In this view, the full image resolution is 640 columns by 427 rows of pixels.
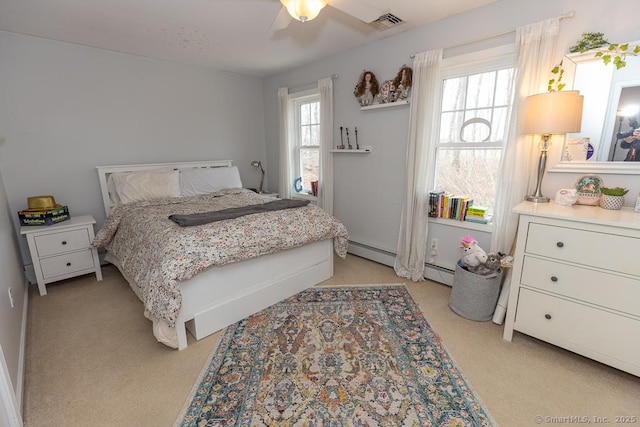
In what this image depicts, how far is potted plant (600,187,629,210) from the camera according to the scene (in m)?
1.75

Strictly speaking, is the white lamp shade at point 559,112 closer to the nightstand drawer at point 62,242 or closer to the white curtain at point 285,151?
the white curtain at point 285,151

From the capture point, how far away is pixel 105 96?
3131 millimetres

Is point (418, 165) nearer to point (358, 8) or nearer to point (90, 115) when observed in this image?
point (358, 8)

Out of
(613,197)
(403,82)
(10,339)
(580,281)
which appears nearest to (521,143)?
(613,197)

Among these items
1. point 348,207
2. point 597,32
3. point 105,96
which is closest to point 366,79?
point 348,207

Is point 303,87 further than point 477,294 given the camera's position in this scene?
Yes

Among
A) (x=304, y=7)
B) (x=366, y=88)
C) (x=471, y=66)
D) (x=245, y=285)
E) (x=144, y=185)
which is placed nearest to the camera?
(x=304, y=7)

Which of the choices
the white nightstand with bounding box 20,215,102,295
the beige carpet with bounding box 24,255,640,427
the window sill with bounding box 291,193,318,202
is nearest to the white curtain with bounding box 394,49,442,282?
the beige carpet with bounding box 24,255,640,427

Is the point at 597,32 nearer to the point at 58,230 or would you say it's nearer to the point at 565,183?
the point at 565,183

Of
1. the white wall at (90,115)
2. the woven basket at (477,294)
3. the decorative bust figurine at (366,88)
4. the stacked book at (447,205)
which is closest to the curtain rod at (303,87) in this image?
the decorative bust figurine at (366,88)

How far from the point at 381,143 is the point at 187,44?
86.0 inches

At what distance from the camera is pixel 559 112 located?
1.77m

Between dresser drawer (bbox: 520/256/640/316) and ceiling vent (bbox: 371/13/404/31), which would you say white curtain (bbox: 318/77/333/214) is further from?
dresser drawer (bbox: 520/256/640/316)

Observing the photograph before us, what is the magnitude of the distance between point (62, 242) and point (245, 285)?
1870mm
